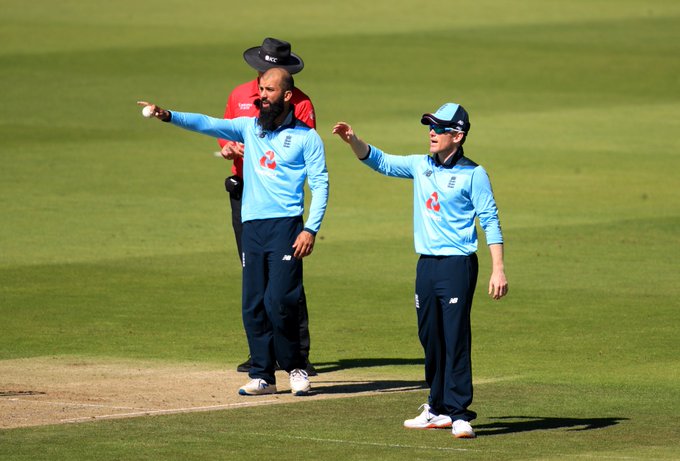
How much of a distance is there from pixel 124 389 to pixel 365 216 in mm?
11636

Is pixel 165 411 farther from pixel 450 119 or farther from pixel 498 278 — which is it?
pixel 450 119

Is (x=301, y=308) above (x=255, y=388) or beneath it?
above

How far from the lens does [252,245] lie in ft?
42.4

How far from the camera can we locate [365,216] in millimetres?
24375

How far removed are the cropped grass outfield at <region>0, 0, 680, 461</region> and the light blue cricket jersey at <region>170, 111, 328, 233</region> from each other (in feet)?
4.97

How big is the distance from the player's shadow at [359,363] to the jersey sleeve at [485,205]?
3361mm

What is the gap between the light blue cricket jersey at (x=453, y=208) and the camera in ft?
37.5

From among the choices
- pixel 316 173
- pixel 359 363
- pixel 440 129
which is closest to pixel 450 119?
pixel 440 129

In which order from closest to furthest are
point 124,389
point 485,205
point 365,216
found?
1. point 485,205
2. point 124,389
3. point 365,216

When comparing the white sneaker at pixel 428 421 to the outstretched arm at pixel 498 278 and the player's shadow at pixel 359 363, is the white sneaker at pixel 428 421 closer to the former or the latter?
the outstretched arm at pixel 498 278

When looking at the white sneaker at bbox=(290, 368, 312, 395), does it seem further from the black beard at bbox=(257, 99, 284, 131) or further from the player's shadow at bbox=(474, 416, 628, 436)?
the black beard at bbox=(257, 99, 284, 131)

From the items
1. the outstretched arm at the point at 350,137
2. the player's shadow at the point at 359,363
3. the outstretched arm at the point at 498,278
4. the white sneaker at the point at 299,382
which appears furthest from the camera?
the player's shadow at the point at 359,363

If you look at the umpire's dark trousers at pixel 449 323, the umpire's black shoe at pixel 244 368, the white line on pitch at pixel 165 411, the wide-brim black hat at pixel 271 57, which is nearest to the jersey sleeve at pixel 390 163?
the umpire's dark trousers at pixel 449 323

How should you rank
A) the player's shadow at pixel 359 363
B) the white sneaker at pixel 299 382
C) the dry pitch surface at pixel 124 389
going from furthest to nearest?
the player's shadow at pixel 359 363
the white sneaker at pixel 299 382
the dry pitch surface at pixel 124 389
